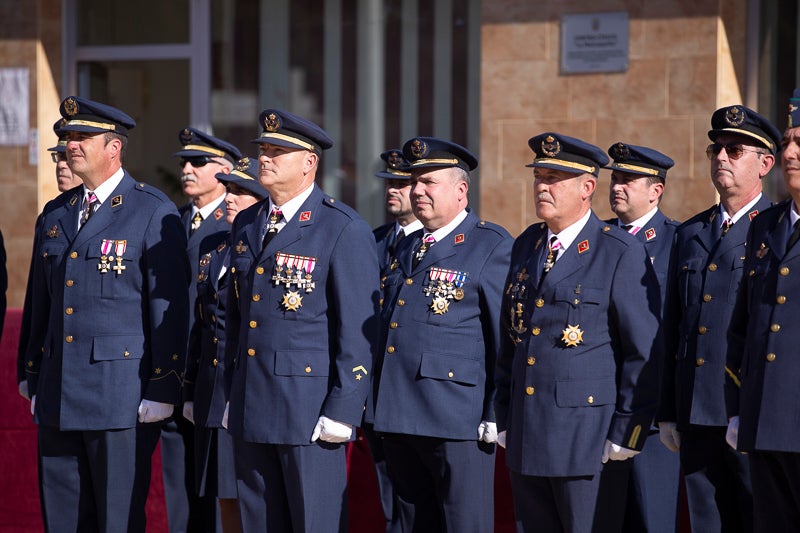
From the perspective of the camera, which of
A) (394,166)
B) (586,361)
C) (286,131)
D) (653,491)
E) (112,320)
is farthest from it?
(394,166)

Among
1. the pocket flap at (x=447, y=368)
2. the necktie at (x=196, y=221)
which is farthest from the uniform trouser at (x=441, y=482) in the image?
the necktie at (x=196, y=221)

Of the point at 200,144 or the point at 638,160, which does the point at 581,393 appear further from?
the point at 200,144

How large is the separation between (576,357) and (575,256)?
37cm

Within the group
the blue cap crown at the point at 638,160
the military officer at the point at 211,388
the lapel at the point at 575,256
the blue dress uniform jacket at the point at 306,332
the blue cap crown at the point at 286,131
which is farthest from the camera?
the blue cap crown at the point at 638,160

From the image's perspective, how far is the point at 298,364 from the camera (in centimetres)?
459

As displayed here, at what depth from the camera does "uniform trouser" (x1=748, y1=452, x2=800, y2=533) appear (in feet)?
13.2

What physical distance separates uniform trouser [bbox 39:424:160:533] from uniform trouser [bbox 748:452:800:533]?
96.9 inches

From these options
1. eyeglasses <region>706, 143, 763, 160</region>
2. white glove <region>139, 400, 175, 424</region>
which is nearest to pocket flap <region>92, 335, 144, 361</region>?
white glove <region>139, 400, 175, 424</region>

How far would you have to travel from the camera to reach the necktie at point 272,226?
4.77 meters

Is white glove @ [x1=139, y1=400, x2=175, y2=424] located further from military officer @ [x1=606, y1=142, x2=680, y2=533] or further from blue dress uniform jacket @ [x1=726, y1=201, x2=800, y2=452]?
blue dress uniform jacket @ [x1=726, y1=201, x2=800, y2=452]

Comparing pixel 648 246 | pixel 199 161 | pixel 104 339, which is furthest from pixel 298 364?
pixel 199 161

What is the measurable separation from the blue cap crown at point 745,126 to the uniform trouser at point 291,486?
204cm

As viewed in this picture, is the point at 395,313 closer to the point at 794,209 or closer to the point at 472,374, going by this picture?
the point at 472,374

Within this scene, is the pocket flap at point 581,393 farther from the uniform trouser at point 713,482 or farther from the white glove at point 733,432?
the uniform trouser at point 713,482
